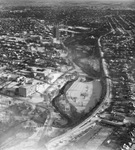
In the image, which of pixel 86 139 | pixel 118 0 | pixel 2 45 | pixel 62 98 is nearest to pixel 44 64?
pixel 62 98

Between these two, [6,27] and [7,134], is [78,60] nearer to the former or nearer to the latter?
[7,134]

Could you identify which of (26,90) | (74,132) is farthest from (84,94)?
(74,132)

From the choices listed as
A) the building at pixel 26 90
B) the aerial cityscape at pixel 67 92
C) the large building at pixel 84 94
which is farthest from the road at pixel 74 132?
the building at pixel 26 90

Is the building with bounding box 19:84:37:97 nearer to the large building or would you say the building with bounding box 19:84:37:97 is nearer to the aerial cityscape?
the aerial cityscape

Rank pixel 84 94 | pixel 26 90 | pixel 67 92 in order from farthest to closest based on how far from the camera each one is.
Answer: pixel 67 92 < pixel 84 94 < pixel 26 90

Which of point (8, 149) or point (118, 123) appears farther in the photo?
point (118, 123)

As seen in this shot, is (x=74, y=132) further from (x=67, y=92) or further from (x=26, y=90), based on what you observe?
(x=67, y=92)

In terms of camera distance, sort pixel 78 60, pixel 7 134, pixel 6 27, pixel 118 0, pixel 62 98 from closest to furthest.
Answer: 1. pixel 7 134
2. pixel 62 98
3. pixel 78 60
4. pixel 6 27
5. pixel 118 0

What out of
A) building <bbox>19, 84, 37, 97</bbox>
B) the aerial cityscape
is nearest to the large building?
the aerial cityscape

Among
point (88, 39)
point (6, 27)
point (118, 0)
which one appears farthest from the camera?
point (118, 0)
